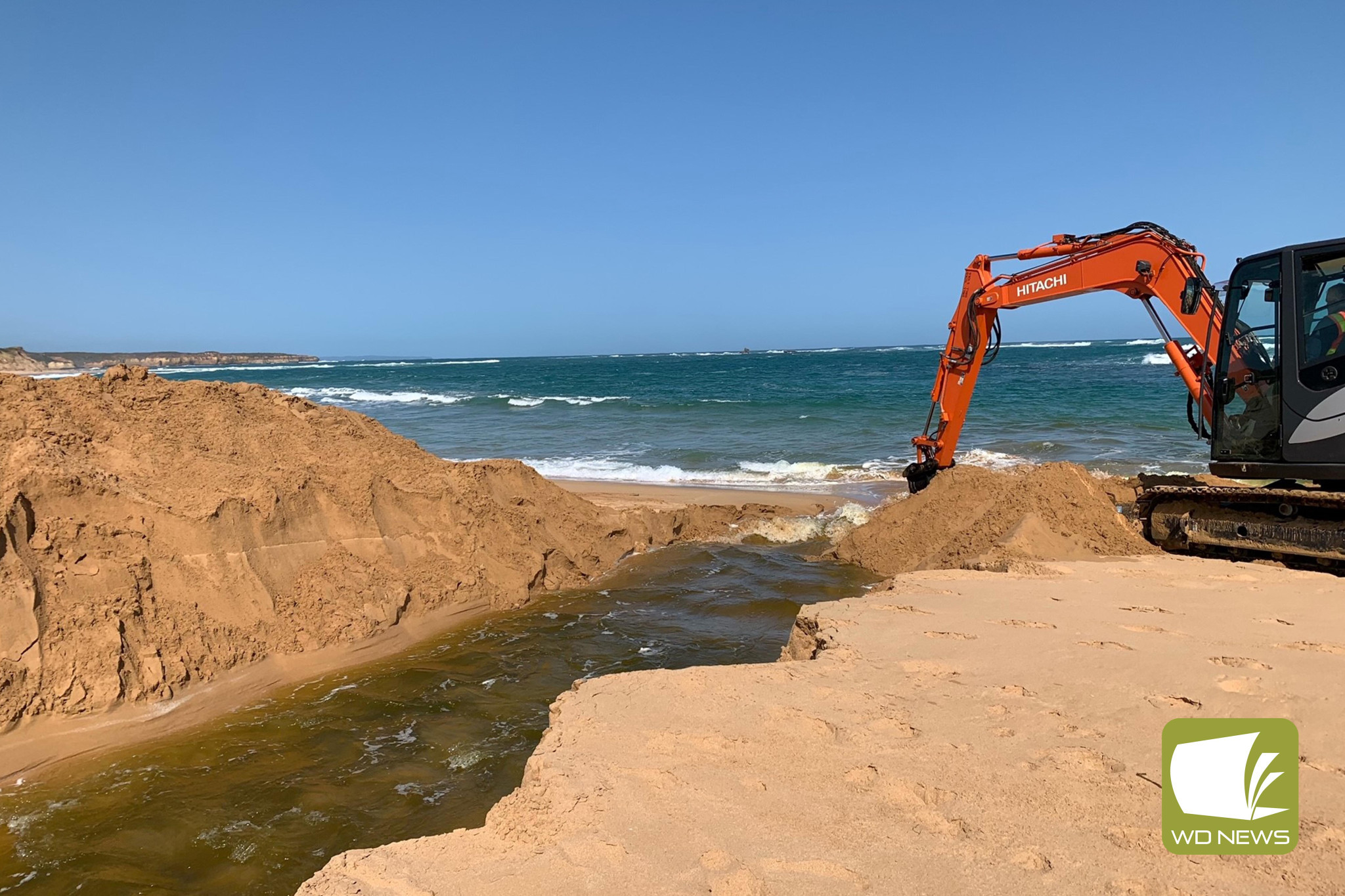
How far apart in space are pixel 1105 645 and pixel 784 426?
1814cm

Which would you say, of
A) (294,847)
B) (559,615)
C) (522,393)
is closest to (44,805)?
(294,847)

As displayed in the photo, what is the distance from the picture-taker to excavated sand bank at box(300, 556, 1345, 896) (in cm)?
240

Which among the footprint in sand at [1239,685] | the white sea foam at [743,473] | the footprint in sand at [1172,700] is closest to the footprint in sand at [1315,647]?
the footprint in sand at [1239,685]

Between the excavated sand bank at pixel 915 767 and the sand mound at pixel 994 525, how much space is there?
2.31m

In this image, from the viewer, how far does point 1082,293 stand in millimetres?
8312

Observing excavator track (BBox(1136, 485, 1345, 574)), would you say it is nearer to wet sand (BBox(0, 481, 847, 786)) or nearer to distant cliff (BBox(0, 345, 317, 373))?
wet sand (BBox(0, 481, 847, 786))

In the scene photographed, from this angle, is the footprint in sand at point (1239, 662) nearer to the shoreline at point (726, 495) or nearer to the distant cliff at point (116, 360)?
the shoreline at point (726, 495)

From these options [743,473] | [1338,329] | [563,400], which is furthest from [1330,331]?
[563,400]

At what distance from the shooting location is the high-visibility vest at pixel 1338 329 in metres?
5.75

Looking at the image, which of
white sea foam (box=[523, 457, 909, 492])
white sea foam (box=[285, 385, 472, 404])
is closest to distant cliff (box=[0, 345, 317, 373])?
white sea foam (box=[285, 385, 472, 404])

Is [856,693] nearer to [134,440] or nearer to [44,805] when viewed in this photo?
[44,805]

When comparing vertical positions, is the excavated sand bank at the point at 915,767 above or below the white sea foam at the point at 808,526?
above

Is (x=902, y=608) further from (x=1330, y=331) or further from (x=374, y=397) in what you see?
(x=374, y=397)

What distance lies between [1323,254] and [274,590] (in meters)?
8.02
